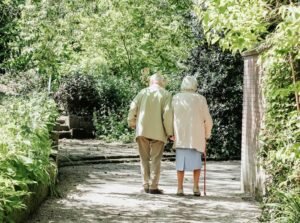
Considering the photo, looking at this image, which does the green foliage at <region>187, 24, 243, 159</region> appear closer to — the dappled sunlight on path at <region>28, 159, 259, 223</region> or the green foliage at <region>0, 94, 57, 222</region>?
the dappled sunlight on path at <region>28, 159, 259, 223</region>

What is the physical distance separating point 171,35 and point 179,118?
1111cm

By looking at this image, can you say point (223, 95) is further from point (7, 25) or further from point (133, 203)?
point (133, 203)

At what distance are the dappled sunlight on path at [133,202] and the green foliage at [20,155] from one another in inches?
21.8

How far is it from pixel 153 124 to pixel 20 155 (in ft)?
9.59

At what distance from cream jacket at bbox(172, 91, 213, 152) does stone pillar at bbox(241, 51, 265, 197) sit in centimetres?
69

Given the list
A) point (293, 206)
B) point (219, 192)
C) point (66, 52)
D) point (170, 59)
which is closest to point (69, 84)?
point (66, 52)

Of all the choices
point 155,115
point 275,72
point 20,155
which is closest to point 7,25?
point 155,115

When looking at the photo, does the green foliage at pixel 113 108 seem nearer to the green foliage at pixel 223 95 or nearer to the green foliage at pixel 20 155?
the green foliage at pixel 223 95

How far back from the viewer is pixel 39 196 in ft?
23.9

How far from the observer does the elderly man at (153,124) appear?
8781 millimetres

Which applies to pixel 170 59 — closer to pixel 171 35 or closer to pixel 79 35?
pixel 171 35

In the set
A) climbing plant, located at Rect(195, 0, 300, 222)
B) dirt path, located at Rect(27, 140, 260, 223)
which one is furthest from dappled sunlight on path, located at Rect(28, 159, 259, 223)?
climbing plant, located at Rect(195, 0, 300, 222)

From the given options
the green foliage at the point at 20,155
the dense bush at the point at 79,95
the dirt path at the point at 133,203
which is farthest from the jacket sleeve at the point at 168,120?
the dense bush at the point at 79,95

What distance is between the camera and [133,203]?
790cm
